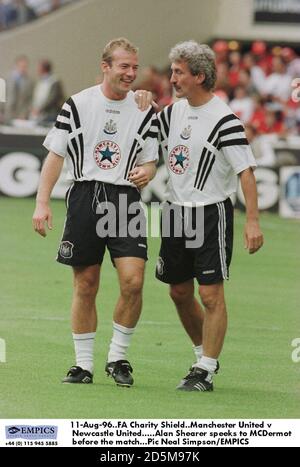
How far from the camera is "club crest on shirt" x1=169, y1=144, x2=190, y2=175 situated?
→ 9969mm

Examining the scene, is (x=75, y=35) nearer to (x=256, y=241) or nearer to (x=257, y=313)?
(x=257, y=313)

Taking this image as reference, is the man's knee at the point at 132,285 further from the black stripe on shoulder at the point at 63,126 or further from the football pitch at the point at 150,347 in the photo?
the black stripe on shoulder at the point at 63,126

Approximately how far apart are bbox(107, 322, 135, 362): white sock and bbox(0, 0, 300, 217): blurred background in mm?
16514

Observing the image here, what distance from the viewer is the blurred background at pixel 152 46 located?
27656 mm

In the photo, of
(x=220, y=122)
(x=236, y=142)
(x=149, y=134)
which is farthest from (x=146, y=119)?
(x=236, y=142)

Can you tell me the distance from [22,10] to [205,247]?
78.6 feet

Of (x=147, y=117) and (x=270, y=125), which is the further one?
(x=270, y=125)

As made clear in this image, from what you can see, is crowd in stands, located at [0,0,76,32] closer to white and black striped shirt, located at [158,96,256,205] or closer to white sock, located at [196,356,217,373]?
white and black striped shirt, located at [158,96,256,205]

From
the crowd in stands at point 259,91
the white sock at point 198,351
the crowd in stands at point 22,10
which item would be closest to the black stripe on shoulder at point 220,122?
the white sock at point 198,351

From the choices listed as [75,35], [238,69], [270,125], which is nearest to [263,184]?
[270,125]

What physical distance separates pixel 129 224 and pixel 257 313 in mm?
4284

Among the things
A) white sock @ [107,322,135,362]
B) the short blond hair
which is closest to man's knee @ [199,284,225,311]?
white sock @ [107,322,135,362]

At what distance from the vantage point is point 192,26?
34375 millimetres

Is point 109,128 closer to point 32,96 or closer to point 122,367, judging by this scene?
point 122,367
